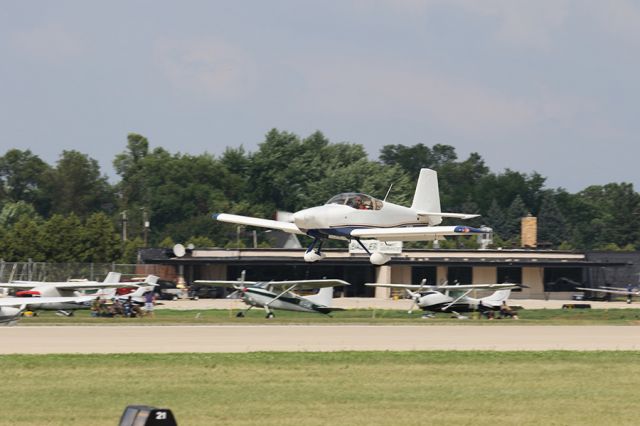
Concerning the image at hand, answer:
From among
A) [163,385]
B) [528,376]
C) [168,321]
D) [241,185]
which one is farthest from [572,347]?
[241,185]

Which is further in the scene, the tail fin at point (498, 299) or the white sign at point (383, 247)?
the tail fin at point (498, 299)

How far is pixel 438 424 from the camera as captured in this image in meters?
15.8

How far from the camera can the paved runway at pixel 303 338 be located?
2780cm

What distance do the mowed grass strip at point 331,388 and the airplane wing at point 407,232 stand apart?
654 inches

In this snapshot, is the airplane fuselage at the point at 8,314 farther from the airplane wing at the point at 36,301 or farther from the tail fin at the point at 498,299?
the tail fin at the point at 498,299

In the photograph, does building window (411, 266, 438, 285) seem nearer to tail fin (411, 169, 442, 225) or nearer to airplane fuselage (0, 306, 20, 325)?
tail fin (411, 169, 442, 225)

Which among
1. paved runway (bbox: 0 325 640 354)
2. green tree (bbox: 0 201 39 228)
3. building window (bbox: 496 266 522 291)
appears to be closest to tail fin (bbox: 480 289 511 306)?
paved runway (bbox: 0 325 640 354)

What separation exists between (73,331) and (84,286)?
56.6 feet

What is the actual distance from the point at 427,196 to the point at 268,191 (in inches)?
3592

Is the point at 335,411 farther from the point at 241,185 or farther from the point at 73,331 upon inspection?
the point at 241,185

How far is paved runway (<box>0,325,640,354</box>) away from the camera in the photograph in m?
27.8

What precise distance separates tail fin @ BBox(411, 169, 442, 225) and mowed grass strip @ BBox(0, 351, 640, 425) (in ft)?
69.1

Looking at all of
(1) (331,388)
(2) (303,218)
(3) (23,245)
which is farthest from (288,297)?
(3) (23,245)

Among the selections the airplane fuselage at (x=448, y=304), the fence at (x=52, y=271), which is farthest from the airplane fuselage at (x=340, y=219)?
the fence at (x=52, y=271)
